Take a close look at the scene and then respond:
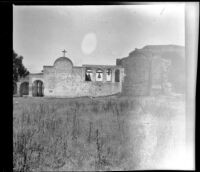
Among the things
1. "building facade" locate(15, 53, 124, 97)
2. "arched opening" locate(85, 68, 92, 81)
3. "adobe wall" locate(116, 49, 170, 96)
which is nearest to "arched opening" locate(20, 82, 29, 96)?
"building facade" locate(15, 53, 124, 97)

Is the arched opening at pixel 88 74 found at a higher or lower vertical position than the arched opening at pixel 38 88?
higher

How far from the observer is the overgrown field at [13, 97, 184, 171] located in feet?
7.43

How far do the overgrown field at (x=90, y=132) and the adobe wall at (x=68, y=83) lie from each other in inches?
3.7

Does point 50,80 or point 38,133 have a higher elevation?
point 50,80

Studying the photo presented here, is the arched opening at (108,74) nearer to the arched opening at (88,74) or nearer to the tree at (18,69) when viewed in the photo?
the arched opening at (88,74)

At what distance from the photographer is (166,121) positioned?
246cm

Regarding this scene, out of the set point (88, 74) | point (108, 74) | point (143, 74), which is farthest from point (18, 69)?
point (143, 74)

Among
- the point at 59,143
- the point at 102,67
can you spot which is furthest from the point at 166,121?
the point at 59,143

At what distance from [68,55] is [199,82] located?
A: 1.48m

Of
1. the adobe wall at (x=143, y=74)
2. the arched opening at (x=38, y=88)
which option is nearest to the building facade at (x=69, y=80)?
the arched opening at (x=38, y=88)

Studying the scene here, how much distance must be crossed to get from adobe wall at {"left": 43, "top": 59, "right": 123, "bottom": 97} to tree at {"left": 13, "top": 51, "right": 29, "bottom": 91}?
0.79ft

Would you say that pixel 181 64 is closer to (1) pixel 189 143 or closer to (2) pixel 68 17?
(1) pixel 189 143

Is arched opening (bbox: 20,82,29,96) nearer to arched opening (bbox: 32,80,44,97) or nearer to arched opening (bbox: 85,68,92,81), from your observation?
arched opening (bbox: 32,80,44,97)

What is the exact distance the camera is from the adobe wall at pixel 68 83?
2398mm
